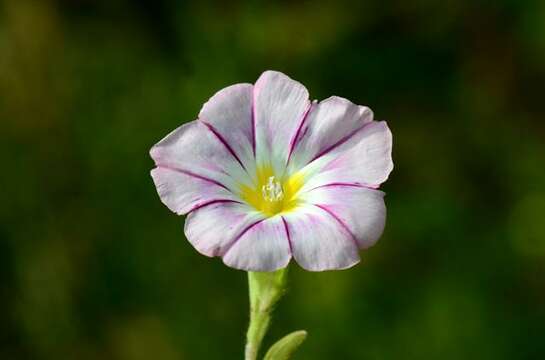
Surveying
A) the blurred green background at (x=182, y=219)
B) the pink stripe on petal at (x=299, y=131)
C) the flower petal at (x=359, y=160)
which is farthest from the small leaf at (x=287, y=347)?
the blurred green background at (x=182, y=219)

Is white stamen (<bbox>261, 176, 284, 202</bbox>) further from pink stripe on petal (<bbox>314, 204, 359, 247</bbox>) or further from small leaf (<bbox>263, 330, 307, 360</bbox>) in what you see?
small leaf (<bbox>263, 330, 307, 360</bbox>)

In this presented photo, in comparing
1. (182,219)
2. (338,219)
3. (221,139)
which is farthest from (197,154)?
(182,219)

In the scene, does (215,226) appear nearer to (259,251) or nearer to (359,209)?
(259,251)

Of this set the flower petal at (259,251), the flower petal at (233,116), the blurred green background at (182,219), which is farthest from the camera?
the blurred green background at (182,219)

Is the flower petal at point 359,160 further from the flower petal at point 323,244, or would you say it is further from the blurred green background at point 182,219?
the blurred green background at point 182,219
